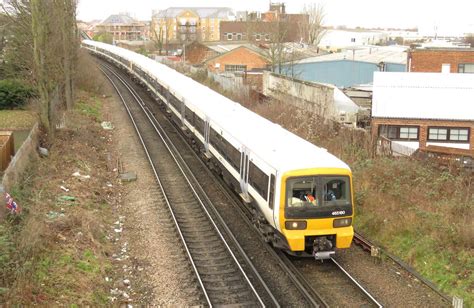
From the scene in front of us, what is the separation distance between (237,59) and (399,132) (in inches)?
1144

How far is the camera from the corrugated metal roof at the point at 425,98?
25.2m

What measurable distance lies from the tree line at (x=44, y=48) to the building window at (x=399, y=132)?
15.3 meters

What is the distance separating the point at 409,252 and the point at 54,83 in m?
16.4

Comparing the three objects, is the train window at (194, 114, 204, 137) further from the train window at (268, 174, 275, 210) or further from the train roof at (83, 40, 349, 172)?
the train window at (268, 174, 275, 210)

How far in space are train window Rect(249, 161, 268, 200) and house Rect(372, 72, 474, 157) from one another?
13.4 metres

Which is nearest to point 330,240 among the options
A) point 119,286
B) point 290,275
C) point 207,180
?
point 290,275

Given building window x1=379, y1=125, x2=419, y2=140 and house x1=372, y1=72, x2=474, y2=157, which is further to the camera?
building window x1=379, y1=125, x2=419, y2=140

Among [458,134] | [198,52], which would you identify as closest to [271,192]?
[458,134]

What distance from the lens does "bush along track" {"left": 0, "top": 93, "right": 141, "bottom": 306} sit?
9.78 m

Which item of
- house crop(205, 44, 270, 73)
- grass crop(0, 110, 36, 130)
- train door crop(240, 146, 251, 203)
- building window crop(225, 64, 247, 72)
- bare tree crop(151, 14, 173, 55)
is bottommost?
grass crop(0, 110, 36, 130)

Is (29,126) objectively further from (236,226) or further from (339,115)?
(236,226)

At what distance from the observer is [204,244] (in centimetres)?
1298

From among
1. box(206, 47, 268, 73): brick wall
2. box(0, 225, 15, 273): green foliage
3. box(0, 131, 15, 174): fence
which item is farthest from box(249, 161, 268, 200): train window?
box(206, 47, 268, 73): brick wall

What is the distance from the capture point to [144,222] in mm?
14383
